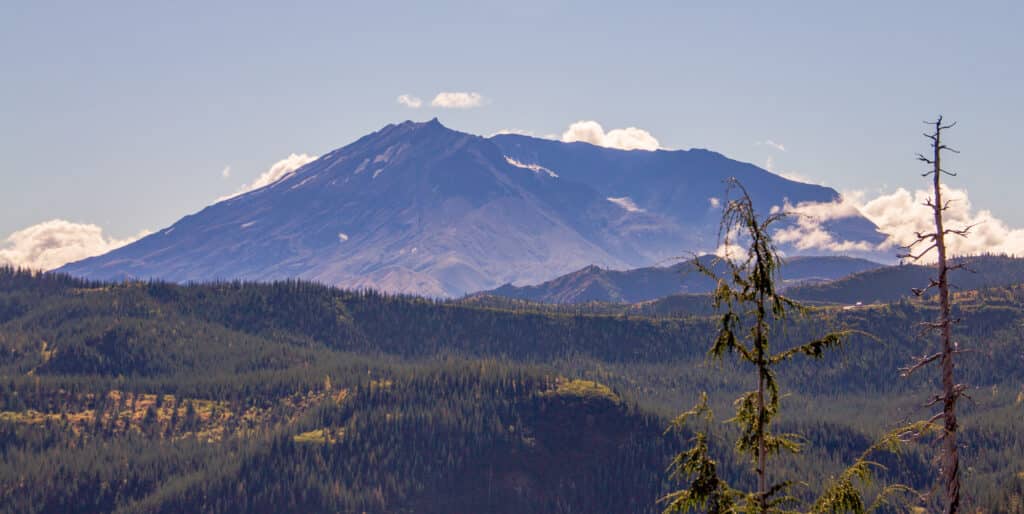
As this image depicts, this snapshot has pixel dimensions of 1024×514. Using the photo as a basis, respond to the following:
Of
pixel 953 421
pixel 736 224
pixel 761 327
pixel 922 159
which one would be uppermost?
pixel 922 159

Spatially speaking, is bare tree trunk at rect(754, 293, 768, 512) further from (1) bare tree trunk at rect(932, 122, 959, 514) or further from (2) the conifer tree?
(1) bare tree trunk at rect(932, 122, 959, 514)

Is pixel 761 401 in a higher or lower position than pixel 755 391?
lower

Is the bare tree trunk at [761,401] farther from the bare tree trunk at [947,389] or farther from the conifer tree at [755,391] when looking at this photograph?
the bare tree trunk at [947,389]

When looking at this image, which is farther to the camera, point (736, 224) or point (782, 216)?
point (782, 216)

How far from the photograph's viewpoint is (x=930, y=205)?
39.0m

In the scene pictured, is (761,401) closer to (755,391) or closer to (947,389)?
(755,391)

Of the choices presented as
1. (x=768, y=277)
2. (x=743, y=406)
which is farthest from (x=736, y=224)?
(x=743, y=406)

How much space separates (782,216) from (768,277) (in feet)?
9.73

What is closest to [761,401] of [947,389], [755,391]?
[755,391]

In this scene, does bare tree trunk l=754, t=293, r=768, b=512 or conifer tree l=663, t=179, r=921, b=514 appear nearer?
conifer tree l=663, t=179, r=921, b=514

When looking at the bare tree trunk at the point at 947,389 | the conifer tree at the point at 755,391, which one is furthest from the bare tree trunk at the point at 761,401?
the bare tree trunk at the point at 947,389

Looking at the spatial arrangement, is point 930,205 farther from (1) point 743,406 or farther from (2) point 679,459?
(2) point 679,459

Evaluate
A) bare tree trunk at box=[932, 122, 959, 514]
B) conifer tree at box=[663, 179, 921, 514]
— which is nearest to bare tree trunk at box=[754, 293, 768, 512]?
conifer tree at box=[663, 179, 921, 514]

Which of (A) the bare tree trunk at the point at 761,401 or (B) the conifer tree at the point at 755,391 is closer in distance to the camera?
(B) the conifer tree at the point at 755,391
